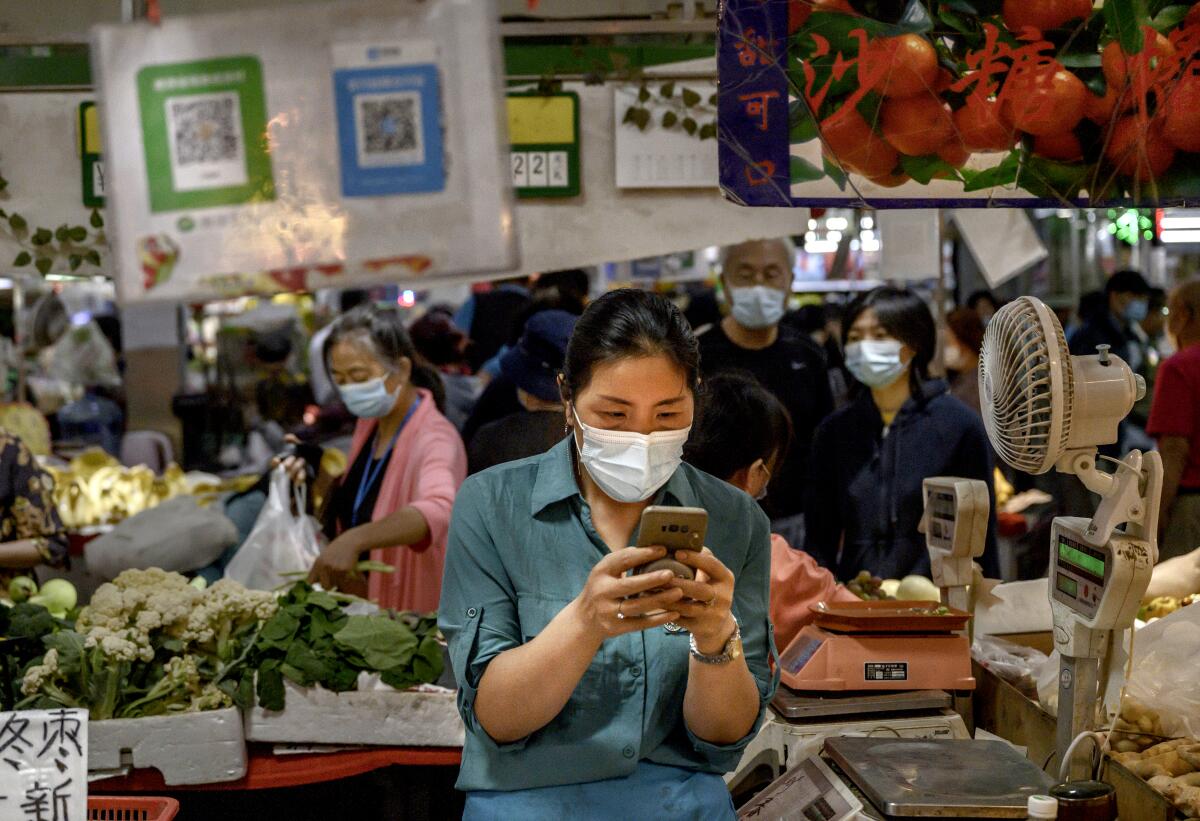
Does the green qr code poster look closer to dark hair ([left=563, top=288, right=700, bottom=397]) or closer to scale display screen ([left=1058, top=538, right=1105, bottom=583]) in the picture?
dark hair ([left=563, top=288, right=700, bottom=397])

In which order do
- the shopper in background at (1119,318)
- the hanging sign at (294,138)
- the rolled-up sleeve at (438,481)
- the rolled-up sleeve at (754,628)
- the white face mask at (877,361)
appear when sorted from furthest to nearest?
the shopper in background at (1119,318), the white face mask at (877,361), the rolled-up sleeve at (438,481), the rolled-up sleeve at (754,628), the hanging sign at (294,138)

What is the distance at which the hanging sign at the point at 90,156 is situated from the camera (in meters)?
4.45

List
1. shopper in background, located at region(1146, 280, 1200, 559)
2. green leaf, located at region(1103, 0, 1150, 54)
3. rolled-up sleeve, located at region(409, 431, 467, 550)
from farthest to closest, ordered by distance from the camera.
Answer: shopper in background, located at region(1146, 280, 1200, 559) < rolled-up sleeve, located at region(409, 431, 467, 550) < green leaf, located at region(1103, 0, 1150, 54)

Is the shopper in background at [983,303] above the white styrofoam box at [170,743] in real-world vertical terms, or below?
above

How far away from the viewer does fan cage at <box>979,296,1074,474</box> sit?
209 centimetres

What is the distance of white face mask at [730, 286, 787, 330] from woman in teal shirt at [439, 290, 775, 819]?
9.70 ft

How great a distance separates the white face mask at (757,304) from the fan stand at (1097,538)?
283 cm

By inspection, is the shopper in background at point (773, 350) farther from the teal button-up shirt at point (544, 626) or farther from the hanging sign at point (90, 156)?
the teal button-up shirt at point (544, 626)

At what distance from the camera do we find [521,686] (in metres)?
1.91

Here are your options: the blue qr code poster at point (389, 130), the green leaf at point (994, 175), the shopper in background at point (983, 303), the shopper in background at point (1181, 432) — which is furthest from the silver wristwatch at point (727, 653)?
the shopper in background at point (983, 303)

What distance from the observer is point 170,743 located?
3086mm

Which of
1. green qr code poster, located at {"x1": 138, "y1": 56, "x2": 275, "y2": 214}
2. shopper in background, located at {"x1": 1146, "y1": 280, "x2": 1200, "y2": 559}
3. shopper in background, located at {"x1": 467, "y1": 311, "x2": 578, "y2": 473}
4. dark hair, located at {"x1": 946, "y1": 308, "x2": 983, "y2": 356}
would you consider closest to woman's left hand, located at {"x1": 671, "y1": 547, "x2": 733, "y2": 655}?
green qr code poster, located at {"x1": 138, "y1": 56, "x2": 275, "y2": 214}

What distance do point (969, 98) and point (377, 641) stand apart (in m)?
1.92

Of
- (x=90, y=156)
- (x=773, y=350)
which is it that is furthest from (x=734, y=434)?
(x=90, y=156)
